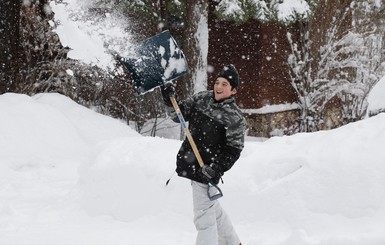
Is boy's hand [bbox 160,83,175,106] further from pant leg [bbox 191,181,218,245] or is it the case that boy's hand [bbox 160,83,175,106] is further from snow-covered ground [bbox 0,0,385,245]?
snow-covered ground [bbox 0,0,385,245]

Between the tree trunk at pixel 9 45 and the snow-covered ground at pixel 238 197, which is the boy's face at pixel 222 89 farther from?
the tree trunk at pixel 9 45

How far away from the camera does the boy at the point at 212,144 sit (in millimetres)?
3580

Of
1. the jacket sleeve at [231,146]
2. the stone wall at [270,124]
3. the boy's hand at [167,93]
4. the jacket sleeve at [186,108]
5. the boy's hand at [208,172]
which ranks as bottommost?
the stone wall at [270,124]

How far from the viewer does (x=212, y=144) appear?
365cm

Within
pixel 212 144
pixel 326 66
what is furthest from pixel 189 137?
pixel 326 66

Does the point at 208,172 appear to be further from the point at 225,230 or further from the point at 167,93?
the point at 167,93

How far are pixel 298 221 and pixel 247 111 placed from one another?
358 inches

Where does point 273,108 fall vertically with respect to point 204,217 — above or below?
below

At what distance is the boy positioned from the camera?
3580mm

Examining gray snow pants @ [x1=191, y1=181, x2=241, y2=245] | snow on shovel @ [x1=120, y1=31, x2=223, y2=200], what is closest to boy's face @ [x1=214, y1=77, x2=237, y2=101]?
snow on shovel @ [x1=120, y1=31, x2=223, y2=200]

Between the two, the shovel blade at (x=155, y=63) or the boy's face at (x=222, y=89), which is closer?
the boy's face at (x=222, y=89)

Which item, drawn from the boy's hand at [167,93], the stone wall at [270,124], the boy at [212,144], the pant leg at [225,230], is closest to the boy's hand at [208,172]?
the boy at [212,144]

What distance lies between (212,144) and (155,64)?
83 centimetres

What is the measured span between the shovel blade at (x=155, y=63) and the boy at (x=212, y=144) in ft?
1.42
